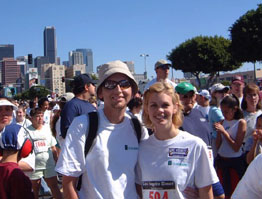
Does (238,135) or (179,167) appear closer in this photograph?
(179,167)

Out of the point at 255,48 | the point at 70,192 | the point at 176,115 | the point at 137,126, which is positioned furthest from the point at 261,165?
the point at 255,48

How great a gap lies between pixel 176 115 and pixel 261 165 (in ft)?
2.56

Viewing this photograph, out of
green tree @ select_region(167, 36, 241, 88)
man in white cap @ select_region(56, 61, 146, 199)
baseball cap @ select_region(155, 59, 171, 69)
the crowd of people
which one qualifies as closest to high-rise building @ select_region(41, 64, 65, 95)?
green tree @ select_region(167, 36, 241, 88)

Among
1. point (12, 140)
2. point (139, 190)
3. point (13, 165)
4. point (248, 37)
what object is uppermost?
point (248, 37)

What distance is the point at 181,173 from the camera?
234 cm

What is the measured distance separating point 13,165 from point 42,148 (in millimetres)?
3104

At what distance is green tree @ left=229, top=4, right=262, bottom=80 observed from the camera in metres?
31.8

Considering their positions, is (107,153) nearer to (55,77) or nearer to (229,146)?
(229,146)

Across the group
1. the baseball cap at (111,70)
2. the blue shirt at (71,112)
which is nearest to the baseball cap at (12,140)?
the baseball cap at (111,70)

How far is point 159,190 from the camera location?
2.34m

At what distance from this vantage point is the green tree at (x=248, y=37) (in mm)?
31766

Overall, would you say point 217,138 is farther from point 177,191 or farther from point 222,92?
point 177,191

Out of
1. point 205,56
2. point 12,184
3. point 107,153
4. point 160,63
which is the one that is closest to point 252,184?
point 107,153

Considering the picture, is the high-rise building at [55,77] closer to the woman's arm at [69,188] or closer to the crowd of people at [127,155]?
the crowd of people at [127,155]
